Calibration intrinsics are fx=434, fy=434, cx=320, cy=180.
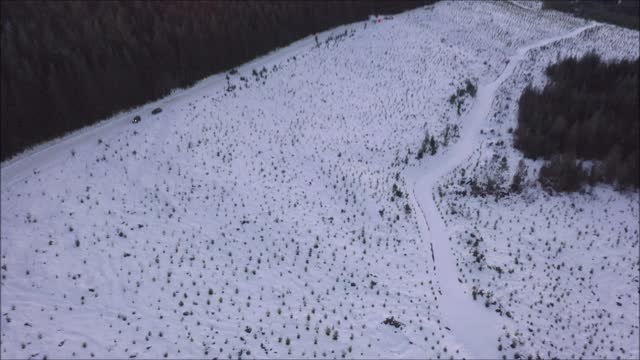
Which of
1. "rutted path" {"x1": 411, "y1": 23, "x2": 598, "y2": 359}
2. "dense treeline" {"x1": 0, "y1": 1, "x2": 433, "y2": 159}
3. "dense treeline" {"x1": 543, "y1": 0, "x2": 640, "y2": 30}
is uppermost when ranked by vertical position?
"dense treeline" {"x1": 543, "y1": 0, "x2": 640, "y2": 30}

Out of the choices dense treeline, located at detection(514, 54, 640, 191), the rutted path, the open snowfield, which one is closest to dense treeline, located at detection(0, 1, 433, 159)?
the open snowfield

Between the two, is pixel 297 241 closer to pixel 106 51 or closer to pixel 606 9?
pixel 106 51

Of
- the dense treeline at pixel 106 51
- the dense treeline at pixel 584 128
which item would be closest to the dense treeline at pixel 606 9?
the dense treeline at pixel 584 128

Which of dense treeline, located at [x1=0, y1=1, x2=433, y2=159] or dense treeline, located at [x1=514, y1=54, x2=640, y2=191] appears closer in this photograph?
dense treeline, located at [x1=514, y1=54, x2=640, y2=191]

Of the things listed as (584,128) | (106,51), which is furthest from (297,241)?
(106,51)

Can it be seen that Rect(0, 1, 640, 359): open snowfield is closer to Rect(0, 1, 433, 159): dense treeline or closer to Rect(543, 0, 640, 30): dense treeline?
Rect(0, 1, 433, 159): dense treeline

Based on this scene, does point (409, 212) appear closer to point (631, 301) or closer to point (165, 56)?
point (631, 301)

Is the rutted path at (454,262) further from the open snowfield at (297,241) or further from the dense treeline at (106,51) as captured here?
the dense treeline at (106,51)
